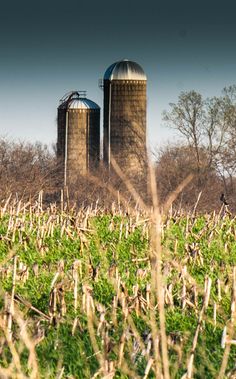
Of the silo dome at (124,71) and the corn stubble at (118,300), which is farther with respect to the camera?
the silo dome at (124,71)

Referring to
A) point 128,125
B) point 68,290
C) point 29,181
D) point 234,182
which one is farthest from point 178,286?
point 128,125

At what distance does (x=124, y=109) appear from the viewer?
78312mm

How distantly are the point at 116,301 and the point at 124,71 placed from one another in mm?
73069

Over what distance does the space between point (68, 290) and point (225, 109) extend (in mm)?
53404

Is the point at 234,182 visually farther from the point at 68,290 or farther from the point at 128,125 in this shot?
the point at 68,290

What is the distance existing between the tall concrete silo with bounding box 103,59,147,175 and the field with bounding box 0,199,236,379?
57832 mm

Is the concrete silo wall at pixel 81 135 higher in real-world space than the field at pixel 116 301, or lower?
higher

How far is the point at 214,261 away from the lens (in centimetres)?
1257

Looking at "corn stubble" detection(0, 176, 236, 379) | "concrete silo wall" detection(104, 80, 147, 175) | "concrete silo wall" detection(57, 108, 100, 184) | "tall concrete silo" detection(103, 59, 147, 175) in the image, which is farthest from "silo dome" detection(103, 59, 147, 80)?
"corn stubble" detection(0, 176, 236, 379)

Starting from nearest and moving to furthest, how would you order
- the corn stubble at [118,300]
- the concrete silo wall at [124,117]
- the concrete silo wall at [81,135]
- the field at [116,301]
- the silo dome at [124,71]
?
the corn stubble at [118,300] < the field at [116,301] < the concrete silo wall at [124,117] < the concrete silo wall at [81,135] < the silo dome at [124,71]

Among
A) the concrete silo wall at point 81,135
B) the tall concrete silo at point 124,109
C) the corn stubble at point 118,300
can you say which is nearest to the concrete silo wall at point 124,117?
the tall concrete silo at point 124,109

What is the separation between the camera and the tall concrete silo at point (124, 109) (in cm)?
7538

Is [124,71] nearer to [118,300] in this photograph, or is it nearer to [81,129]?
[81,129]

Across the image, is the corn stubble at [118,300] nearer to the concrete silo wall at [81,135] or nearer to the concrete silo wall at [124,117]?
the concrete silo wall at [124,117]
